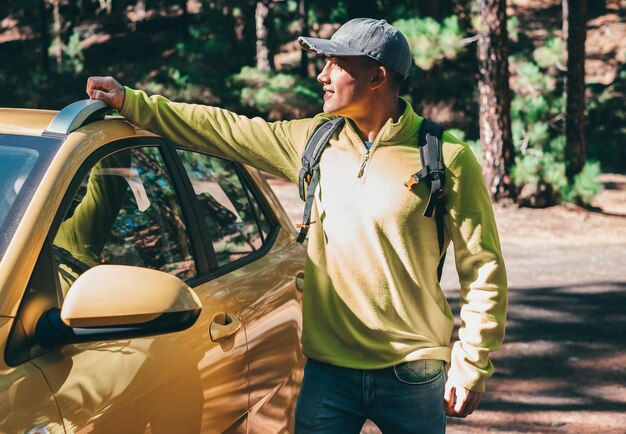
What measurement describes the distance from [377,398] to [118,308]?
1256mm

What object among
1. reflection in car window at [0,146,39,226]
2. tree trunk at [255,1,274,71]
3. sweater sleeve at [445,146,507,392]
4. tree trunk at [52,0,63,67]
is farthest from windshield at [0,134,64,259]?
tree trunk at [52,0,63,67]

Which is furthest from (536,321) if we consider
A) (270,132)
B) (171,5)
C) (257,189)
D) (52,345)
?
(171,5)

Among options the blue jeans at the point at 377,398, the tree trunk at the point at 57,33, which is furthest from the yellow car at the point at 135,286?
the tree trunk at the point at 57,33

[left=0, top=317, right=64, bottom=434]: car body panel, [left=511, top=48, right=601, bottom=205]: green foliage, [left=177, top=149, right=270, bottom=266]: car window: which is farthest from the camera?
[left=511, top=48, right=601, bottom=205]: green foliage

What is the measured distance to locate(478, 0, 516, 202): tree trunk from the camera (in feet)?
54.0

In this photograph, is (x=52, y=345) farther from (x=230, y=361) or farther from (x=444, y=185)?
(x=444, y=185)

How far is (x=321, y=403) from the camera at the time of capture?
11.1ft

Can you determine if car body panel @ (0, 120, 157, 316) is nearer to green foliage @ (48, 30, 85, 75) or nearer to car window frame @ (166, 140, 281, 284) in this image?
car window frame @ (166, 140, 281, 284)

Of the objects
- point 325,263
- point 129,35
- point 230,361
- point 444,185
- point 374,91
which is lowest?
point 129,35

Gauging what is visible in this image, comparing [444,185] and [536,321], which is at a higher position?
[444,185]

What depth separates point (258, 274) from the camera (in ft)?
12.5

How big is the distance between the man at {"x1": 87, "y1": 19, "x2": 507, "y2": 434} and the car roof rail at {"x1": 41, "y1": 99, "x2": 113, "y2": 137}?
14 centimetres

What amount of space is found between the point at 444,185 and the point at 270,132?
0.73m

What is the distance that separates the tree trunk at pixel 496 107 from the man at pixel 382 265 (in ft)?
44.1
